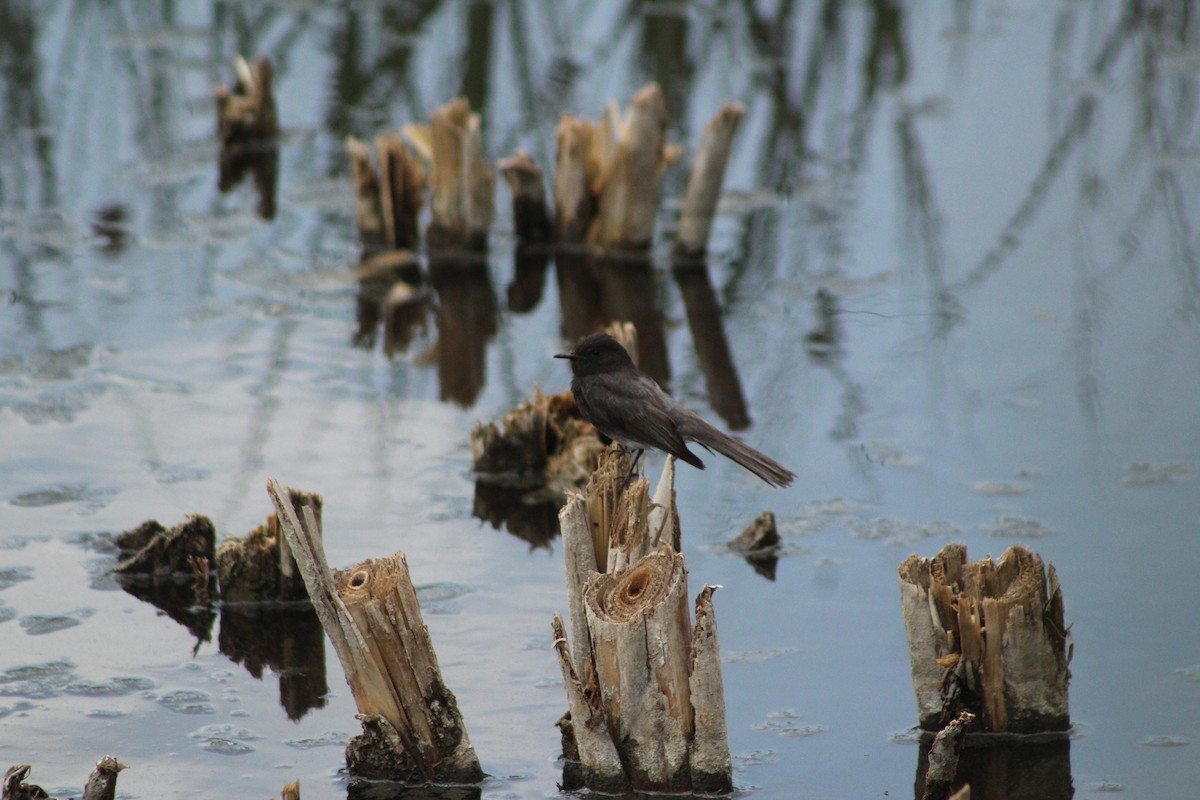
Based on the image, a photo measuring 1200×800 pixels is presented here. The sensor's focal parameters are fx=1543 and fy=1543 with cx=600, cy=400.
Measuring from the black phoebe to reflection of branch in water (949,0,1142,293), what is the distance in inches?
163

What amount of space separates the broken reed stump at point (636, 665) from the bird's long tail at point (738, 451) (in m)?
0.69

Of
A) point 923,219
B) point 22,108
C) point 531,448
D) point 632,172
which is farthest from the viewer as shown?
point 22,108

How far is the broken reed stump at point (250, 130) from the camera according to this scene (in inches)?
425

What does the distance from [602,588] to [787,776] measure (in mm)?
915

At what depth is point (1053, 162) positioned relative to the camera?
36.3 ft

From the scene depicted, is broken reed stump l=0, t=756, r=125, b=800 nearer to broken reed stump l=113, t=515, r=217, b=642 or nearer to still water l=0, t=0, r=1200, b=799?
still water l=0, t=0, r=1200, b=799

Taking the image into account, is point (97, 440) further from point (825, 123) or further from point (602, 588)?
point (825, 123)

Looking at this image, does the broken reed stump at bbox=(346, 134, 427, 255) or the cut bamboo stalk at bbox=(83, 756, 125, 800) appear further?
the broken reed stump at bbox=(346, 134, 427, 255)

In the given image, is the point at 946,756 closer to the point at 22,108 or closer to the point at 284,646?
the point at 284,646

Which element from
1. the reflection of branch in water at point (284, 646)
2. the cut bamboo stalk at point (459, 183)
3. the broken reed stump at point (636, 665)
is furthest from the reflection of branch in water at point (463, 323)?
the broken reed stump at point (636, 665)

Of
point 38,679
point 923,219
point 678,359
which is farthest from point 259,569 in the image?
point 923,219

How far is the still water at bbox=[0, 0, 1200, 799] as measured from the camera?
5230 mm

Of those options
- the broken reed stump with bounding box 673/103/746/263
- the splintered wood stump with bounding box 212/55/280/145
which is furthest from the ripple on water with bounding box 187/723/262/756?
the splintered wood stump with bounding box 212/55/280/145

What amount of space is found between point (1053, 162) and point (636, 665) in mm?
7752
